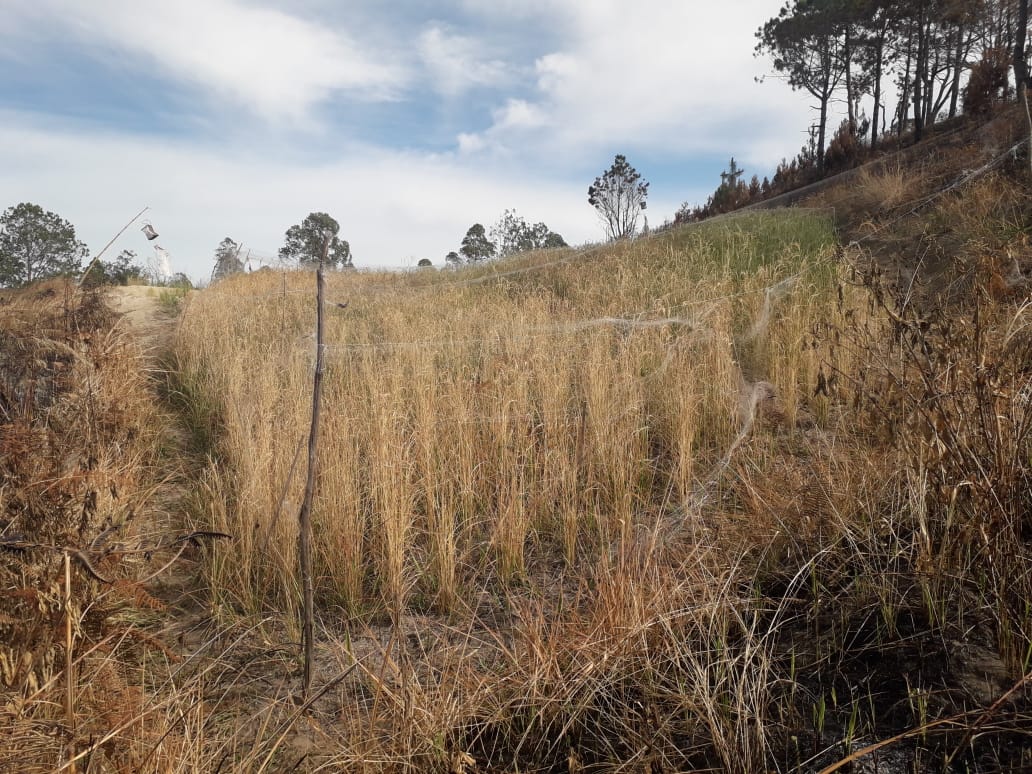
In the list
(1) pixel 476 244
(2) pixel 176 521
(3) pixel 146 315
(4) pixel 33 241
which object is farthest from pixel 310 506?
(1) pixel 476 244

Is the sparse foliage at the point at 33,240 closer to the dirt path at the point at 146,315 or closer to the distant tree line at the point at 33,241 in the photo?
the distant tree line at the point at 33,241

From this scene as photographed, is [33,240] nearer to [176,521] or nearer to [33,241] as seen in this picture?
[33,241]

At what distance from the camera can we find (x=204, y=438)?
5203mm

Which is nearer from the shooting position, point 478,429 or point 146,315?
point 478,429

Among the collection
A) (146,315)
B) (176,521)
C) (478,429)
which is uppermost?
(146,315)

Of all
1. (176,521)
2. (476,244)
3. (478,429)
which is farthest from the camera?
(476,244)

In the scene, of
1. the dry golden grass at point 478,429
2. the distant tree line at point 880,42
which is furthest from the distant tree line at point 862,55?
the dry golden grass at point 478,429

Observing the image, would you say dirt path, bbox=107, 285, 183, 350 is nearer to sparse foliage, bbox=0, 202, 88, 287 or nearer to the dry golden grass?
the dry golden grass

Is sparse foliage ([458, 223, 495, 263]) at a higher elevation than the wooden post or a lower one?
higher

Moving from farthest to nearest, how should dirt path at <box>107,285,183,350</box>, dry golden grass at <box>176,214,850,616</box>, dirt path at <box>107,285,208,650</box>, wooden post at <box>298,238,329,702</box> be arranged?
1. dirt path at <box>107,285,183,350</box>
2. dry golden grass at <box>176,214,850,616</box>
3. dirt path at <box>107,285,208,650</box>
4. wooden post at <box>298,238,329,702</box>

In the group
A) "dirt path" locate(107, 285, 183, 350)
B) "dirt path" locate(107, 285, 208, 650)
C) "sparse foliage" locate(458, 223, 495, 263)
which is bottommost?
"dirt path" locate(107, 285, 208, 650)

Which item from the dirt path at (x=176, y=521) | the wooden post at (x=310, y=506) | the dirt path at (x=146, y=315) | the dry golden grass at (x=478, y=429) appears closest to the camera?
the wooden post at (x=310, y=506)

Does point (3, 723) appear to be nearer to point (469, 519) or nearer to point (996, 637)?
point (469, 519)

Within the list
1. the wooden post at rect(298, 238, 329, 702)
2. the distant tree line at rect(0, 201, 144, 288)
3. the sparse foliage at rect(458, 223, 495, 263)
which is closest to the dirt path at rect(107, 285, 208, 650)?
the wooden post at rect(298, 238, 329, 702)
